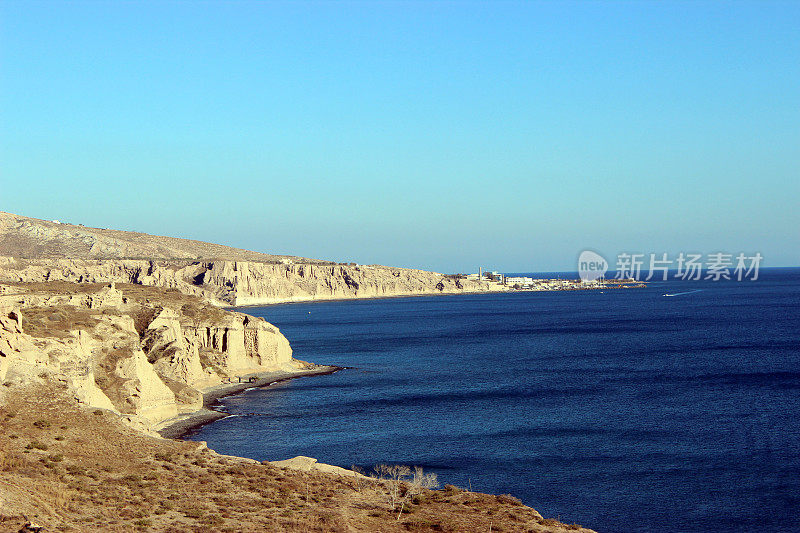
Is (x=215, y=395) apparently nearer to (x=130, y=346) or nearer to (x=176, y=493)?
(x=130, y=346)

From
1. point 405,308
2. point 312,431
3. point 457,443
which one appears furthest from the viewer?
point 405,308

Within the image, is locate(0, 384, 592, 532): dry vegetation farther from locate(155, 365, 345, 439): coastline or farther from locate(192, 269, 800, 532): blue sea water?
locate(155, 365, 345, 439): coastline

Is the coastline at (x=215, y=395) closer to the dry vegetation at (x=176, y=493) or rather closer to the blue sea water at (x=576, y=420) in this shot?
the blue sea water at (x=576, y=420)

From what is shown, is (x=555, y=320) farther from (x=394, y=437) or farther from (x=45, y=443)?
(x=45, y=443)

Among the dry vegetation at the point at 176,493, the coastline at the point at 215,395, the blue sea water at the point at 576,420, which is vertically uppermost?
the dry vegetation at the point at 176,493

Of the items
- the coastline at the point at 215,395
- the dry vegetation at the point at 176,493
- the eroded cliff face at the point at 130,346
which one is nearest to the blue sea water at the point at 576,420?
the coastline at the point at 215,395

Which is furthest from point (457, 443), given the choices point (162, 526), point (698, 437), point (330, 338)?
point (330, 338)

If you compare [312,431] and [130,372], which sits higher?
[130,372]

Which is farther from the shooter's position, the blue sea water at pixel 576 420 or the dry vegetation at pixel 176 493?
the blue sea water at pixel 576 420
